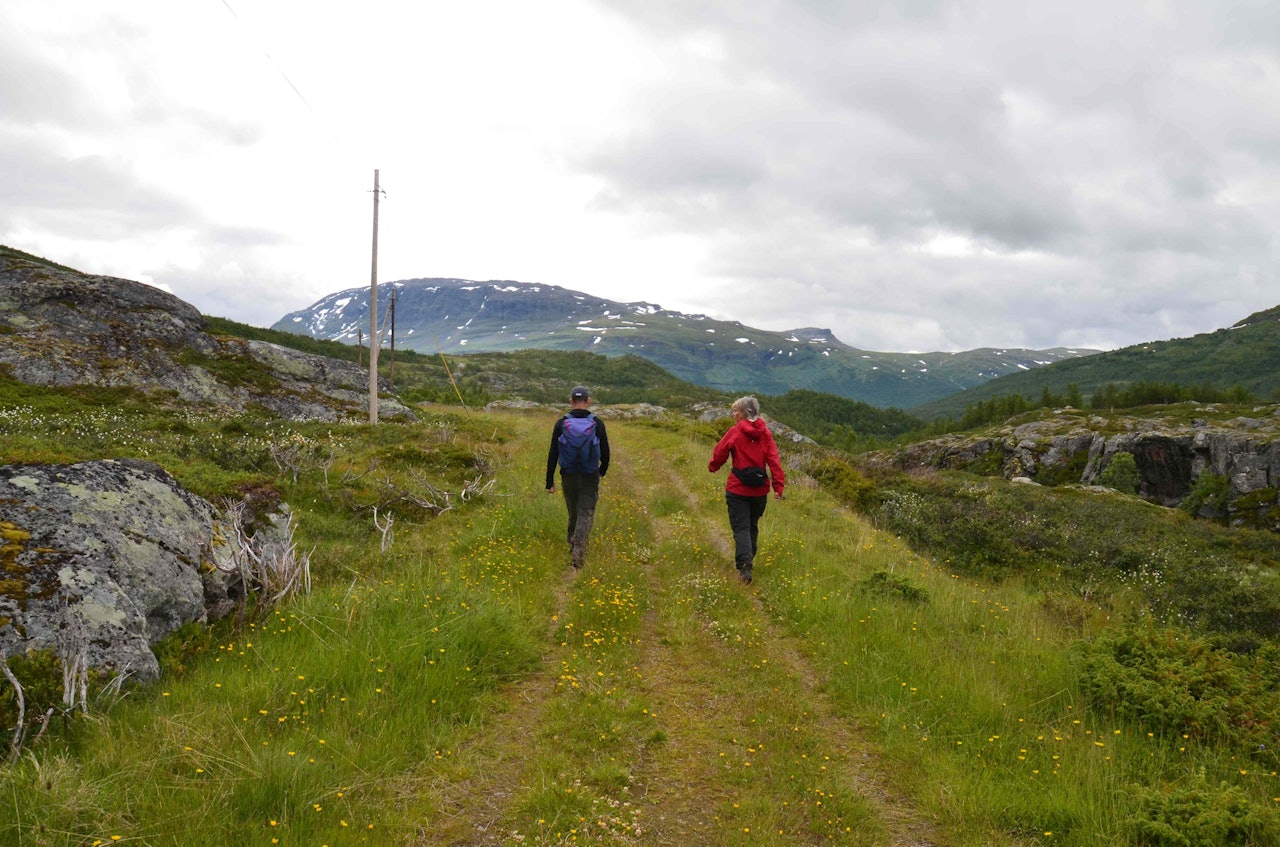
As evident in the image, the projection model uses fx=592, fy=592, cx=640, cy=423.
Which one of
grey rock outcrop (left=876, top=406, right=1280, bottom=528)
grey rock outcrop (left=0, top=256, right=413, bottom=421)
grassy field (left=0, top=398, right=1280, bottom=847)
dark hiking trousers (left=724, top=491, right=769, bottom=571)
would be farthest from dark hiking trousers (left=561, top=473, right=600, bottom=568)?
grey rock outcrop (left=876, top=406, right=1280, bottom=528)

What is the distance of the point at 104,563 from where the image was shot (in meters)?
5.00

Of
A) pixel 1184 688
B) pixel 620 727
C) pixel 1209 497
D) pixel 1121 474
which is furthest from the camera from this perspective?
pixel 1121 474

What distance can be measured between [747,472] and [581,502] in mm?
2908

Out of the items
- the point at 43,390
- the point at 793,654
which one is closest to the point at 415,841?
the point at 793,654

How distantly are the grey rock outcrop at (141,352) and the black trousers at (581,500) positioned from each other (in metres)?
19.9

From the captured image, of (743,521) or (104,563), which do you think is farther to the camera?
(743,521)

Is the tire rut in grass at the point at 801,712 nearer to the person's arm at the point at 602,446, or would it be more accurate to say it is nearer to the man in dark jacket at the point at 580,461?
the man in dark jacket at the point at 580,461

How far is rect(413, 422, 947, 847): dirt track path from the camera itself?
13.4ft

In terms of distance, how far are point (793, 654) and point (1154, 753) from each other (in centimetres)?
331

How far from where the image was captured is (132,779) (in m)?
3.79

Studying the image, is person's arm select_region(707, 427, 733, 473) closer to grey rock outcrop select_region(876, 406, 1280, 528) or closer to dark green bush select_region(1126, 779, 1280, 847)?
dark green bush select_region(1126, 779, 1280, 847)

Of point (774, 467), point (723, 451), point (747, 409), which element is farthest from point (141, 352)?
point (774, 467)

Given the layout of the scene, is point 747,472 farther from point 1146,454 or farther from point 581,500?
point 1146,454

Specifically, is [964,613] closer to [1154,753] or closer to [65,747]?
[1154,753]
